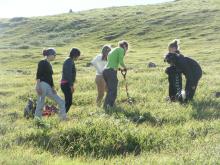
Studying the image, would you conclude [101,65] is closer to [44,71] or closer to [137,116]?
[44,71]

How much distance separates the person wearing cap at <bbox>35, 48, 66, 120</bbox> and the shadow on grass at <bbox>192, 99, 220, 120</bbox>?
3.62 metres

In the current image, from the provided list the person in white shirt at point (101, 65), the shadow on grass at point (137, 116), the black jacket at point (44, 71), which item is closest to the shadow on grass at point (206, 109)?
the shadow on grass at point (137, 116)

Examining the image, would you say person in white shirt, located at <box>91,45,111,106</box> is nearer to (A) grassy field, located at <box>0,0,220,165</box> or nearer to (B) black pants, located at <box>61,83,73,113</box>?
(A) grassy field, located at <box>0,0,220,165</box>

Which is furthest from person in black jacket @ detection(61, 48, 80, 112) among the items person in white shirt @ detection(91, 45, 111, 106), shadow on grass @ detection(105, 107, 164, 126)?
person in white shirt @ detection(91, 45, 111, 106)

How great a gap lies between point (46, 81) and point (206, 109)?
14.9 feet

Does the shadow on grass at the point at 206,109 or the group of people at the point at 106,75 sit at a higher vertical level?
the group of people at the point at 106,75

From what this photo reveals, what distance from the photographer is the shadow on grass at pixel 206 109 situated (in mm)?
12875

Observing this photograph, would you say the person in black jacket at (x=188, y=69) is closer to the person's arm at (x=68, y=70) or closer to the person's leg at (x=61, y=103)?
the person's arm at (x=68, y=70)

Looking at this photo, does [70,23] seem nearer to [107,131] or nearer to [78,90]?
[78,90]

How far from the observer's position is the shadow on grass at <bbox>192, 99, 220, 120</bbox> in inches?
507

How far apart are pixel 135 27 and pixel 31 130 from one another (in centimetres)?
8934

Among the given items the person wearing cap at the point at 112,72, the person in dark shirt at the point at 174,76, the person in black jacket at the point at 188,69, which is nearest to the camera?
the person wearing cap at the point at 112,72

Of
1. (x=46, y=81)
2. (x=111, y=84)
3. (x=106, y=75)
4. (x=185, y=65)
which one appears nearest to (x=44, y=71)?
(x=46, y=81)

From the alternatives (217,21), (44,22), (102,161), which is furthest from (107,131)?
(44,22)
